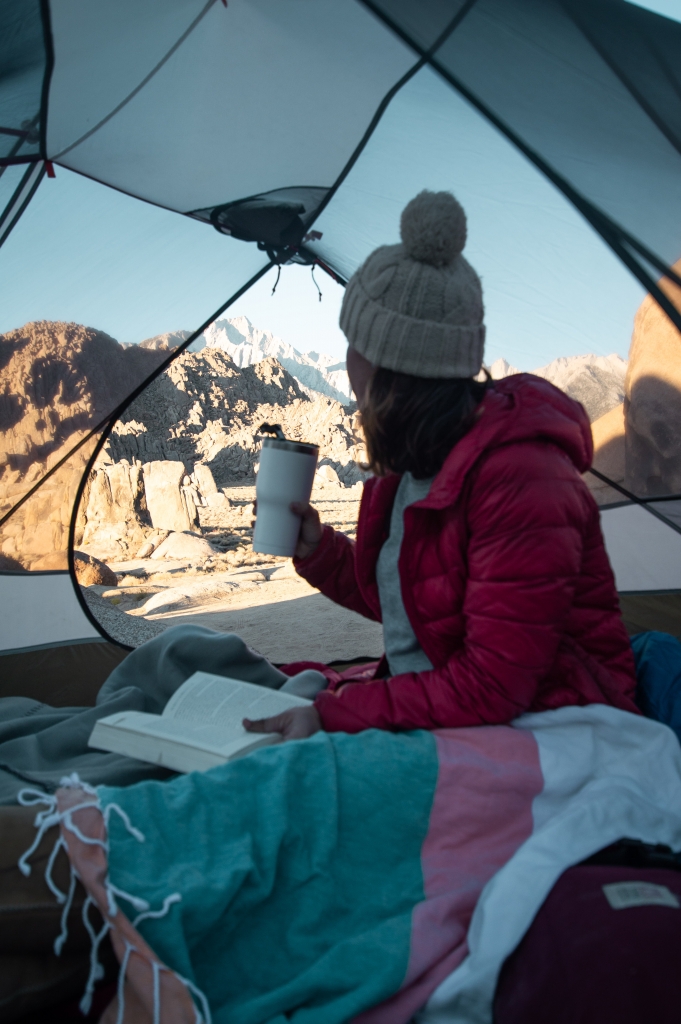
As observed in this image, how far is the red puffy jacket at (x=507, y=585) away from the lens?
1.01m

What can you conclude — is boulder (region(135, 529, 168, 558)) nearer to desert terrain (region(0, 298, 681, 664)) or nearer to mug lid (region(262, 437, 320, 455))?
desert terrain (region(0, 298, 681, 664))

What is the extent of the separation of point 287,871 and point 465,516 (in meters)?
0.52

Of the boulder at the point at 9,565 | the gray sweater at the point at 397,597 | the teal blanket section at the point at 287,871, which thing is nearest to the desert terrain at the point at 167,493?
the boulder at the point at 9,565

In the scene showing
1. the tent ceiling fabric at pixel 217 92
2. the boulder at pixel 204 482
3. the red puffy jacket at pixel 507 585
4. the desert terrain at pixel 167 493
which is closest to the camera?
the red puffy jacket at pixel 507 585

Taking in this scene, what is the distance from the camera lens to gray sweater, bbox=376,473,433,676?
124 centimetres

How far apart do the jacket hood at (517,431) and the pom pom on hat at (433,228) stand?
0.75 feet

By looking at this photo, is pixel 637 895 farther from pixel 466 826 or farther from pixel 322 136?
pixel 322 136

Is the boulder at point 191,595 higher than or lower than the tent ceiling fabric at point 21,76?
lower

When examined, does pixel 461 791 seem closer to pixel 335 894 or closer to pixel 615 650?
pixel 335 894

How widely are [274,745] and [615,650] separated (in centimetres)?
55

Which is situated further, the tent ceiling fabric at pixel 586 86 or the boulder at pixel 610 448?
the boulder at pixel 610 448

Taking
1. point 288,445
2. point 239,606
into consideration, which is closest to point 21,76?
point 288,445

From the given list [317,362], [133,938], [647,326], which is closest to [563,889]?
[133,938]

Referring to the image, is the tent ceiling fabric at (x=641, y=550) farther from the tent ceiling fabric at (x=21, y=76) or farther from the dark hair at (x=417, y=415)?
the tent ceiling fabric at (x=21, y=76)
